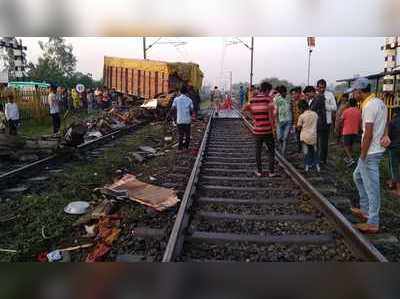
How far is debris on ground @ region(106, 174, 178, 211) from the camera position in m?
5.14

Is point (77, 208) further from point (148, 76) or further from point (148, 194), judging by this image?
point (148, 76)

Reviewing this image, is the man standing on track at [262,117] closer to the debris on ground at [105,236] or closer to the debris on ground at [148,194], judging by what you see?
the debris on ground at [148,194]

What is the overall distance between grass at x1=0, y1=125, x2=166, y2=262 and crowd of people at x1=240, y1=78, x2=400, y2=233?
3065mm

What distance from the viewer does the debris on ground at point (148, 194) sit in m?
5.14

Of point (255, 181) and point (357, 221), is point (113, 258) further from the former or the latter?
point (255, 181)

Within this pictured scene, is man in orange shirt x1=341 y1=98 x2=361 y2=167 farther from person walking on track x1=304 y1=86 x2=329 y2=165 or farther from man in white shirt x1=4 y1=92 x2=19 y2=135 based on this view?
man in white shirt x1=4 y1=92 x2=19 y2=135

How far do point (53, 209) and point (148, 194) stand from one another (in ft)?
4.36

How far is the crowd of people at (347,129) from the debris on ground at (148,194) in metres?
2.07

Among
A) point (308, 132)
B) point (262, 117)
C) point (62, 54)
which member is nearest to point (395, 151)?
point (308, 132)

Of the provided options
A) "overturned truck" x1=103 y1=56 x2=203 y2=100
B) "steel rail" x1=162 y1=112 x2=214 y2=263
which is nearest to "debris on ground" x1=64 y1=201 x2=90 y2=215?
"steel rail" x1=162 y1=112 x2=214 y2=263

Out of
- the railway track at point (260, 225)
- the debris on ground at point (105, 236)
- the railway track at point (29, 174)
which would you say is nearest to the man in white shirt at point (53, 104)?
the railway track at point (29, 174)

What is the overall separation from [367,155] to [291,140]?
27.2ft

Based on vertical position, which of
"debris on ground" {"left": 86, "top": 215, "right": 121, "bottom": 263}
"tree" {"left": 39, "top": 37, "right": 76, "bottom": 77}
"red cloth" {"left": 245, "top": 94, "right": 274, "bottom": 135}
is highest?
"tree" {"left": 39, "top": 37, "right": 76, "bottom": 77}

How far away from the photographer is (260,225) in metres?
4.54
